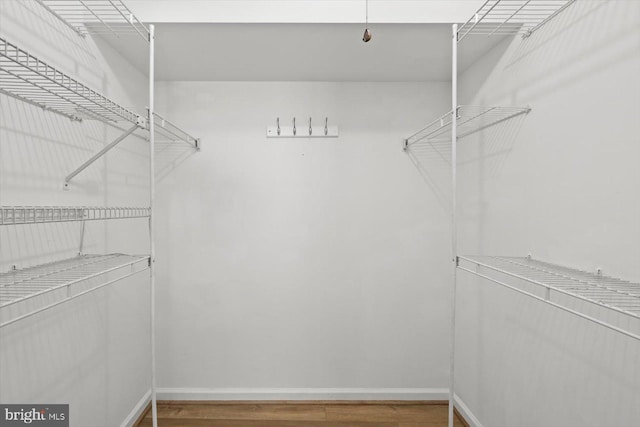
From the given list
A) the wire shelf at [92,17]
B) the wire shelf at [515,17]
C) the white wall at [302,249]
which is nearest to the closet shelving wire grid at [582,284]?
the white wall at [302,249]

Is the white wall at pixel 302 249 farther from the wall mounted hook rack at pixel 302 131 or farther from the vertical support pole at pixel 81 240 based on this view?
the vertical support pole at pixel 81 240

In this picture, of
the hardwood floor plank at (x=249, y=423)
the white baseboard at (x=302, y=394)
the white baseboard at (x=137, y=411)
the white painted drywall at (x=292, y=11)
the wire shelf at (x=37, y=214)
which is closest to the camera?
the wire shelf at (x=37, y=214)

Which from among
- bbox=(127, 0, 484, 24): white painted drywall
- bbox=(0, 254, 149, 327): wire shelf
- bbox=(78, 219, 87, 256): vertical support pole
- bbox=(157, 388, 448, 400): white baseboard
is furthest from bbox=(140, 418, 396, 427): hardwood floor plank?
bbox=(127, 0, 484, 24): white painted drywall

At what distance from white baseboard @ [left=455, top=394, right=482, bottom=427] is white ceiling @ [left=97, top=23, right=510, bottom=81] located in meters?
2.03

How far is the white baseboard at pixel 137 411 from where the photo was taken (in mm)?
1897

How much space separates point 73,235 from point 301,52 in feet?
4.64

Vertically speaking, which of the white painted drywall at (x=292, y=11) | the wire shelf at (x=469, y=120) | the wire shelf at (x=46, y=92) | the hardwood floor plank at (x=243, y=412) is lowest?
the hardwood floor plank at (x=243, y=412)

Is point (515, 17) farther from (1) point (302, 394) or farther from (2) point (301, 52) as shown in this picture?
(1) point (302, 394)

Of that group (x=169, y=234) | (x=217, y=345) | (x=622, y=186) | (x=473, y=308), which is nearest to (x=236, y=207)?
(x=169, y=234)

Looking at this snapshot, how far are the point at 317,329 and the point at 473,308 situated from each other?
976 millimetres

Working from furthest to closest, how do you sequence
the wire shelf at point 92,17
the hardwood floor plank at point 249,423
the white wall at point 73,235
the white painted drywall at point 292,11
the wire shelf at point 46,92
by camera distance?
1. the hardwood floor plank at point 249,423
2. the white painted drywall at point 292,11
3. the wire shelf at point 92,17
4. the white wall at point 73,235
5. the wire shelf at point 46,92

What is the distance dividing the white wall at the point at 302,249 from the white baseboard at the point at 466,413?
15 centimetres

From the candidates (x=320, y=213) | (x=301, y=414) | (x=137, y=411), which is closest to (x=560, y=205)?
(x=320, y=213)

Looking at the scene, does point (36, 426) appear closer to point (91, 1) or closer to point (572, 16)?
point (91, 1)
